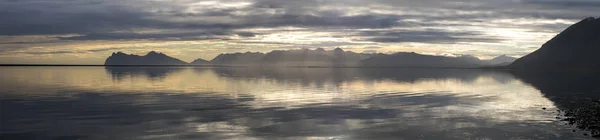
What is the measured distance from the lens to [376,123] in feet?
123

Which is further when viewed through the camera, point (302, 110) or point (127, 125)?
point (302, 110)

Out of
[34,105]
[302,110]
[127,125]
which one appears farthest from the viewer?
[34,105]

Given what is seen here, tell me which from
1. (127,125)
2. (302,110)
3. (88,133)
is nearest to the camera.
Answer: (88,133)

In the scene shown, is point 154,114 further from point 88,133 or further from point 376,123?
point 376,123

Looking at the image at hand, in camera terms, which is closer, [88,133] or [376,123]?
[88,133]

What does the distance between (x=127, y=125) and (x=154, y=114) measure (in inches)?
284

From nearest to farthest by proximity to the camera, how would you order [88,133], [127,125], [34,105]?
[88,133] < [127,125] < [34,105]

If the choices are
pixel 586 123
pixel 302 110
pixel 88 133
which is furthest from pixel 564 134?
pixel 88 133

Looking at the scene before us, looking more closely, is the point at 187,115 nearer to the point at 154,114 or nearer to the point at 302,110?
the point at 154,114

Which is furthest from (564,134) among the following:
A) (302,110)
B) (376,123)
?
(302,110)

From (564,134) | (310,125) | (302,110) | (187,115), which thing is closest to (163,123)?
(187,115)

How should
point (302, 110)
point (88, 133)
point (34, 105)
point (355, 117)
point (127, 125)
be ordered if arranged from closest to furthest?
point (88, 133), point (127, 125), point (355, 117), point (302, 110), point (34, 105)

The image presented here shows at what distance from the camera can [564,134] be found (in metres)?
31.8

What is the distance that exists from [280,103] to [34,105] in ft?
85.4
